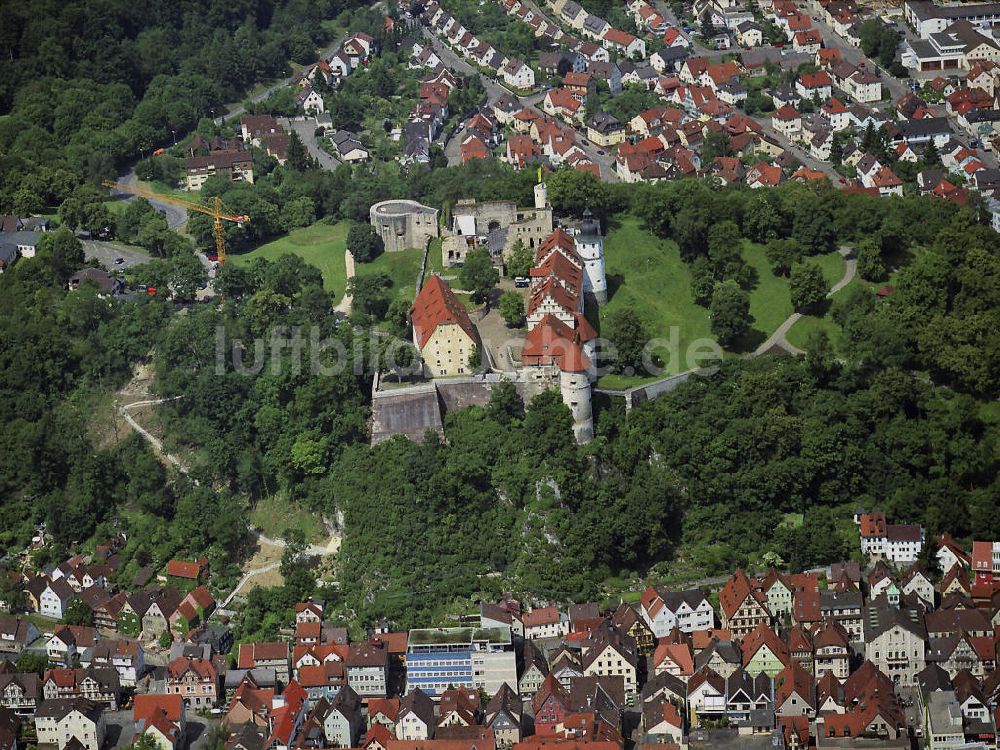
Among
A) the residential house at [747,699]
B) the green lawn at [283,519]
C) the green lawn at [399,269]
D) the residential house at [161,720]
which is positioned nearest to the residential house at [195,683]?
the residential house at [161,720]

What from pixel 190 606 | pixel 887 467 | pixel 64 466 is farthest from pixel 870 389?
pixel 64 466

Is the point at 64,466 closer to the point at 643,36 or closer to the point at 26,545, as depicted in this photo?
the point at 26,545

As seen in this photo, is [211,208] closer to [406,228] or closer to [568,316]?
[406,228]

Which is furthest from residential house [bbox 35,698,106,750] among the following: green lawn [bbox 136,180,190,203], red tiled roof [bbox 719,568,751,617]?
green lawn [bbox 136,180,190,203]

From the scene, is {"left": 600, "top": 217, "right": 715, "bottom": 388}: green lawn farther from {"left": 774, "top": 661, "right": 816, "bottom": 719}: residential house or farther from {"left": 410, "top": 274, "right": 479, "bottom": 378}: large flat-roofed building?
{"left": 774, "top": 661, "right": 816, "bottom": 719}: residential house

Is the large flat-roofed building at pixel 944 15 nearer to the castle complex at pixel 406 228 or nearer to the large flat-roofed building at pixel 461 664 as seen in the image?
the castle complex at pixel 406 228
